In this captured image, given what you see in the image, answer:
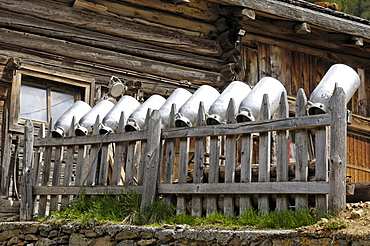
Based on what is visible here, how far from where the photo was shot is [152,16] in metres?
9.74

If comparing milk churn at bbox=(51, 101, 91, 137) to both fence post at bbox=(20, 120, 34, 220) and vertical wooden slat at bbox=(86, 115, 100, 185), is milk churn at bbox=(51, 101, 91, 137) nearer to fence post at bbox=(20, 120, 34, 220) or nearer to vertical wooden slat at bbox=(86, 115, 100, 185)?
fence post at bbox=(20, 120, 34, 220)

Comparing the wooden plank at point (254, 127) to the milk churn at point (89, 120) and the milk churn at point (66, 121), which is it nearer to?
the milk churn at point (89, 120)

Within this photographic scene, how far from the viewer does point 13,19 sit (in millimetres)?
8484

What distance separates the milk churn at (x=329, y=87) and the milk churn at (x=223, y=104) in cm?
81

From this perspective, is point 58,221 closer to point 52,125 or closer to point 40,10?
point 52,125

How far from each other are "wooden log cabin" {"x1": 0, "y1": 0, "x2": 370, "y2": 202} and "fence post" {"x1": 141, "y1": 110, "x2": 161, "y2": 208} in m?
2.65

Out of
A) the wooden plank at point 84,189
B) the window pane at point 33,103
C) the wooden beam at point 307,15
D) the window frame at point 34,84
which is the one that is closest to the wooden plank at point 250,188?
the wooden plank at point 84,189

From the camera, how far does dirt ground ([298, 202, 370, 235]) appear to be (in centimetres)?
443

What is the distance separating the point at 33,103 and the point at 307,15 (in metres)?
5.03

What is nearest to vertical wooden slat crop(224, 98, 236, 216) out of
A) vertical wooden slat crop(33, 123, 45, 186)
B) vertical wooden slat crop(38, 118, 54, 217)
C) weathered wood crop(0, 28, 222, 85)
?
vertical wooden slat crop(38, 118, 54, 217)

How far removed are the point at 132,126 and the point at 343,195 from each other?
2.62m

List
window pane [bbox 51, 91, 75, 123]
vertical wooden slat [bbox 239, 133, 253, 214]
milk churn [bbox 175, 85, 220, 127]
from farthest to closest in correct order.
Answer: window pane [bbox 51, 91, 75, 123] < milk churn [bbox 175, 85, 220, 127] < vertical wooden slat [bbox 239, 133, 253, 214]

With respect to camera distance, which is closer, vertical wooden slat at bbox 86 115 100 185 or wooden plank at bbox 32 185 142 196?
wooden plank at bbox 32 185 142 196

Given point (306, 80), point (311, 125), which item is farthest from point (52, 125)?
point (306, 80)
